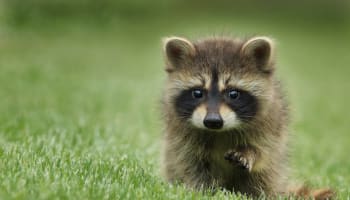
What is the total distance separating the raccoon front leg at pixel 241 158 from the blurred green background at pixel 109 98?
0.42m

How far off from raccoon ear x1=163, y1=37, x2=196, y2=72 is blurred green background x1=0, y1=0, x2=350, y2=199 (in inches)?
22.2

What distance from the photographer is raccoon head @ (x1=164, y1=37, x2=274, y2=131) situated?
5.45m

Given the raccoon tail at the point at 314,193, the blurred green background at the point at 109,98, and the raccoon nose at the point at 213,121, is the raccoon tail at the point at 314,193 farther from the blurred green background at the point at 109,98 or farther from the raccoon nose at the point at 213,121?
the raccoon nose at the point at 213,121

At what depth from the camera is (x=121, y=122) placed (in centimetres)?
920

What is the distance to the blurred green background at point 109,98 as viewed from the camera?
16.1 ft

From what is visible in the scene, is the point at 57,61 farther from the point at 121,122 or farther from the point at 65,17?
the point at 121,122

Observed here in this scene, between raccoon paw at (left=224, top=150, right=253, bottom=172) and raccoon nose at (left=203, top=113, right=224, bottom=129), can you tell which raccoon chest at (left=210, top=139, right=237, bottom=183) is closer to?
raccoon paw at (left=224, top=150, right=253, bottom=172)

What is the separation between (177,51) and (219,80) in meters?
0.62

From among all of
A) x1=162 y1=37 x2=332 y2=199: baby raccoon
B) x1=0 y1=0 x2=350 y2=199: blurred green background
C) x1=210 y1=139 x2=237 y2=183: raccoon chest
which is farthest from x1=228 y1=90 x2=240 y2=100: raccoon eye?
x1=0 y1=0 x2=350 y2=199: blurred green background

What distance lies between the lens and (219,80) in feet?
18.2

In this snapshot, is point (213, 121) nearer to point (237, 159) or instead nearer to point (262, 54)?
point (237, 159)

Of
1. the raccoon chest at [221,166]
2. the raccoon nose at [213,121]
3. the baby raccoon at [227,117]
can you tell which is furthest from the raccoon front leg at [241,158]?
the raccoon nose at [213,121]

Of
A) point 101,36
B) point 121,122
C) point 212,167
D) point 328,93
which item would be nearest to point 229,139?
point 212,167

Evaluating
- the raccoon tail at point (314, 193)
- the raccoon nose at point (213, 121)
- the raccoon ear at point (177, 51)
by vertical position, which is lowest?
the raccoon tail at point (314, 193)
